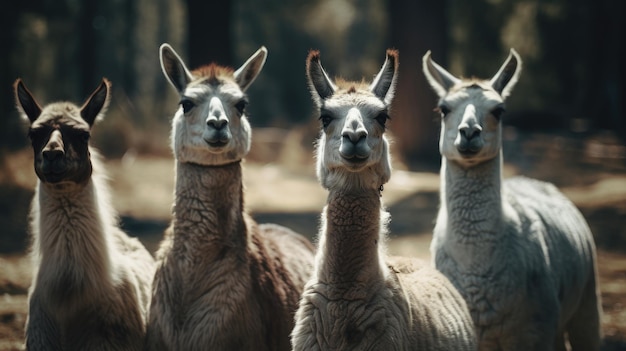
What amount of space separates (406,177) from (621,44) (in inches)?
334

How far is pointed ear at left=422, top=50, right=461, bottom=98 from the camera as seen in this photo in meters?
7.45

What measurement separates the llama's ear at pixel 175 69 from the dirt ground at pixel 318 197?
3.07 metres

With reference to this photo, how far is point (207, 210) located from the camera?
6.11 m

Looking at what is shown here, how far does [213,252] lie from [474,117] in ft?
7.82

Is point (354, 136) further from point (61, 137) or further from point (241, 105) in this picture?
point (61, 137)

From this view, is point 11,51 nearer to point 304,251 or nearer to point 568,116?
point 304,251

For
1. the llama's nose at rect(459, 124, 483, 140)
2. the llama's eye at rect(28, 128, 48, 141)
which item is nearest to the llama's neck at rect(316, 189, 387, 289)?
the llama's nose at rect(459, 124, 483, 140)

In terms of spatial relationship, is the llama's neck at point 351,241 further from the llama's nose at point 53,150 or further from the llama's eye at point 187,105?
the llama's nose at point 53,150

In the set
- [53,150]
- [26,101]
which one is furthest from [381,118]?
[26,101]

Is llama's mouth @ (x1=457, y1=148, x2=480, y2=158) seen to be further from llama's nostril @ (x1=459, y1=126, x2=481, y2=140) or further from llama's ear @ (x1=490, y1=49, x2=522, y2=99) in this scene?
llama's ear @ (x1=490, y1=49, x2=522, y2=99)

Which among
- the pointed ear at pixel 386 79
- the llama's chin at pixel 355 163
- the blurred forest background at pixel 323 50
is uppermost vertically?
the blurred forest background at pixel 323 50

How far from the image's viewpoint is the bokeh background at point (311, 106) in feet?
43.6

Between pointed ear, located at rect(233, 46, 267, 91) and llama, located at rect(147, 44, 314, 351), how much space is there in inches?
8.3

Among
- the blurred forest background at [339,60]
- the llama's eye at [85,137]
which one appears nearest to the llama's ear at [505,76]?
the llama's eye at [85,137]
